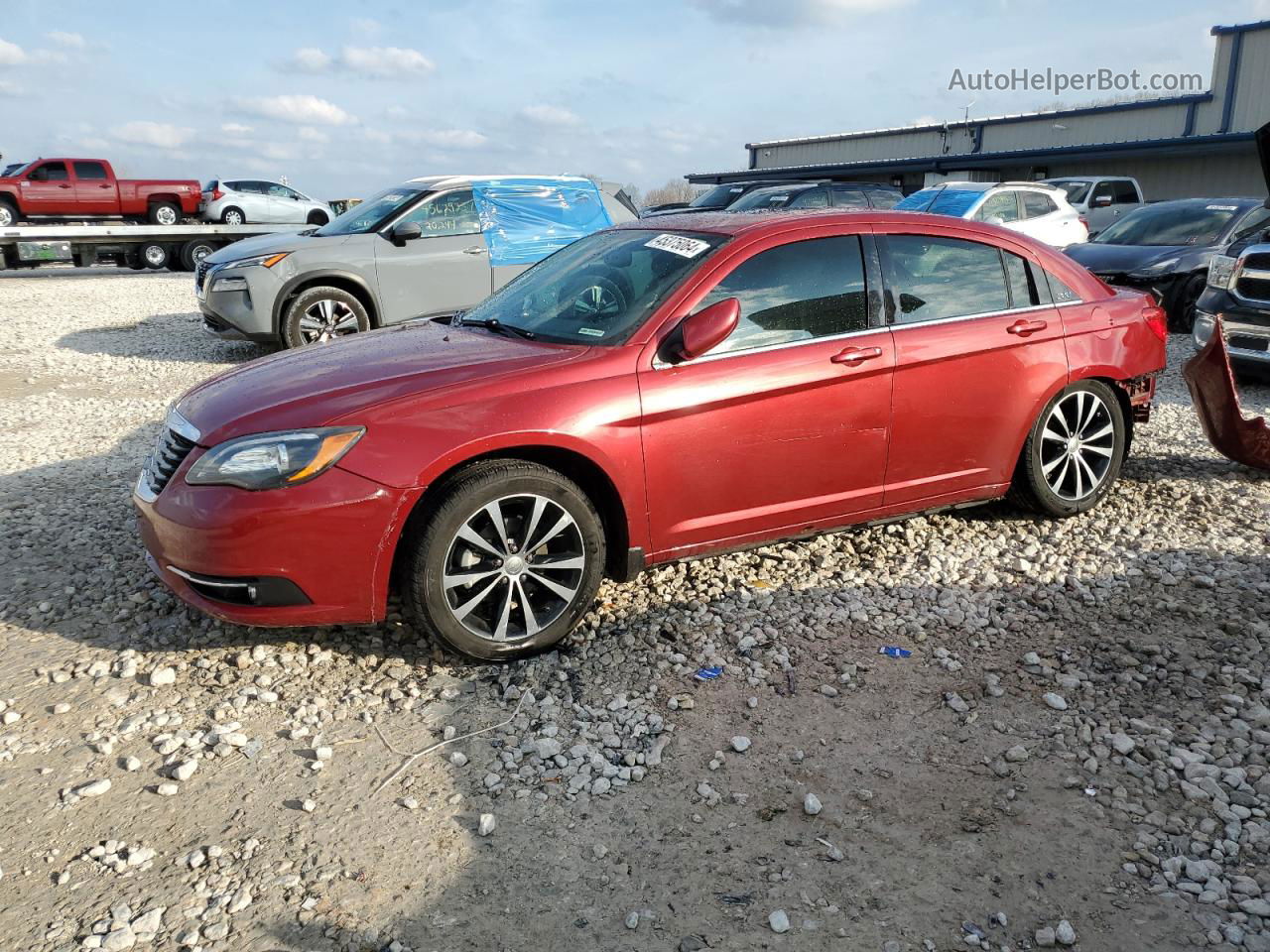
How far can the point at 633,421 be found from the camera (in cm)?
397

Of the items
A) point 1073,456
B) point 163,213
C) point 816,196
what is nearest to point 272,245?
point 1073,456

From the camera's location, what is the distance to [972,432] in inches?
189

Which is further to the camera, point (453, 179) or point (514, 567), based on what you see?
point (453, 179)

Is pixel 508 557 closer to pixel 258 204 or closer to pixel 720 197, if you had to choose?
pixel 720 197

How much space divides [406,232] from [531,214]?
4.75 feet

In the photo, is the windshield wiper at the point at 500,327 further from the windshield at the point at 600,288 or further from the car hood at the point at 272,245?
the car hood at the point at 272,245

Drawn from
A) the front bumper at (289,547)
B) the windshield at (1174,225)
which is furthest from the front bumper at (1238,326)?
the front bumper at (289,547)

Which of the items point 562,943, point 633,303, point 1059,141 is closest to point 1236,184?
point 1059,141

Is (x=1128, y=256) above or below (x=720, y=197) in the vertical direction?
below

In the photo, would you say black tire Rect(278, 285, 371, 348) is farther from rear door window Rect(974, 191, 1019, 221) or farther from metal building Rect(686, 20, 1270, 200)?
metal building Rect(686, 20, 1270, 200)

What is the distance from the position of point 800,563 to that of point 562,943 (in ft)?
8.88

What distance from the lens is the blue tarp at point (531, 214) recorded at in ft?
34.1

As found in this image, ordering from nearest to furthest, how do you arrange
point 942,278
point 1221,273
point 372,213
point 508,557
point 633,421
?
point 508,557 < point 633,421 < point 942,278 < point 1221,273 < point 372,213

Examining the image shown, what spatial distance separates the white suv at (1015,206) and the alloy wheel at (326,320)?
27.6ft
